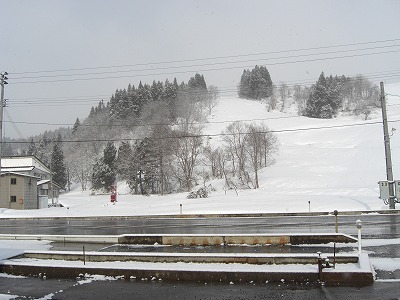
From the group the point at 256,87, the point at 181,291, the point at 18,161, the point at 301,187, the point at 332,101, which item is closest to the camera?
the point at 181,291

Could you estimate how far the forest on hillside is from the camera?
73812 mm

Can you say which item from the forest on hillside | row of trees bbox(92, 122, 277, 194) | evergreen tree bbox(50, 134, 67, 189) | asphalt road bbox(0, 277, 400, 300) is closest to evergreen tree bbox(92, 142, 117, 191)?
the forest on hillside

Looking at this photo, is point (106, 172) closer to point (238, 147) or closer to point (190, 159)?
point (190, 159)

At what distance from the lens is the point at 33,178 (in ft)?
182

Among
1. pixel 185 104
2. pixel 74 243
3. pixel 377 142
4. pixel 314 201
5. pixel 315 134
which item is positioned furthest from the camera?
pixel 185 104

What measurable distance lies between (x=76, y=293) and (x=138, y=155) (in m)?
73.1

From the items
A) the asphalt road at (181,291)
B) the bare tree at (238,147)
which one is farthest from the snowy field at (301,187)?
the bare tree at (238,147)

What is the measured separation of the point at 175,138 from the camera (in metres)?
72.8

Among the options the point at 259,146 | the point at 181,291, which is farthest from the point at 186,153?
the point at 181,291

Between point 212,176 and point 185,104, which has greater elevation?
point 185,104

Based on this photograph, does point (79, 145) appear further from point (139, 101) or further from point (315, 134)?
point (315, 134)

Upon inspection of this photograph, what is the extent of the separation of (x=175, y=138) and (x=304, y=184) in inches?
1084

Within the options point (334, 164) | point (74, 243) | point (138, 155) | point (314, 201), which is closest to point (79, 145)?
point (138, 155)

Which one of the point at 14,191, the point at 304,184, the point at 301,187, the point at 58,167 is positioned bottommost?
the point at 301,187
